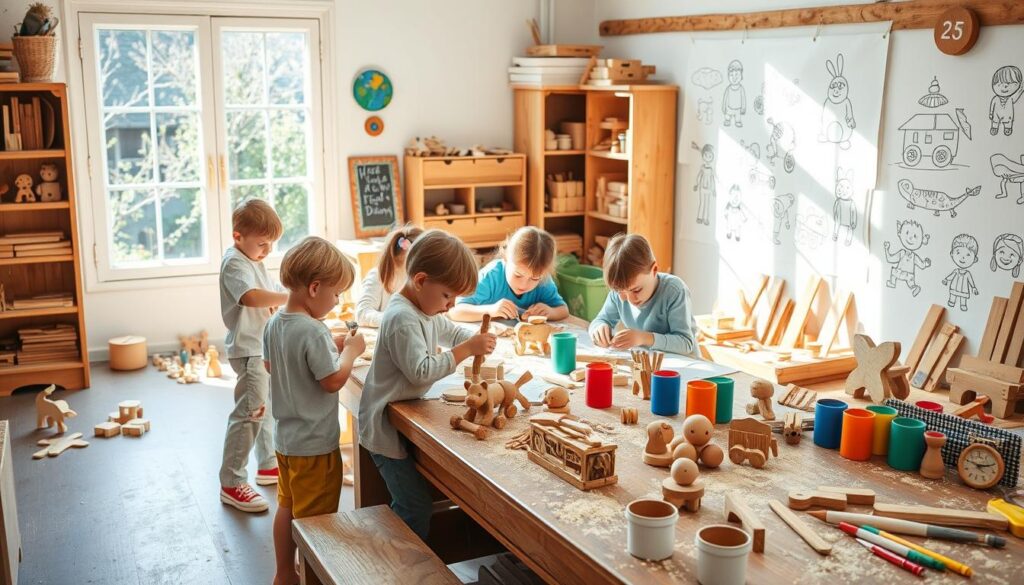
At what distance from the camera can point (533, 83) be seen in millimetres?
6648

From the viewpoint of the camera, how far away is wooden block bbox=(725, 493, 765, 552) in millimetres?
1864

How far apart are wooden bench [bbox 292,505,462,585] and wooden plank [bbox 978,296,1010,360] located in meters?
2.75

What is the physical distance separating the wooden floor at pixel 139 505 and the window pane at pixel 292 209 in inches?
59.7

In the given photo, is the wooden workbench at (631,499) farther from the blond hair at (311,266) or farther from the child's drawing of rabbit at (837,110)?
the child's drawing of rabbit at (837,110)

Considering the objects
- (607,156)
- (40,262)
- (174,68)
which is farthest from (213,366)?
(607,156)

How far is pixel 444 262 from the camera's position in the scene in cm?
275

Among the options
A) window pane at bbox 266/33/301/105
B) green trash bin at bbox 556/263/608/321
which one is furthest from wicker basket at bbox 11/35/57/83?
green trash bin at bbox 556/263/608/321

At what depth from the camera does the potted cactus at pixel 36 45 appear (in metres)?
5.19

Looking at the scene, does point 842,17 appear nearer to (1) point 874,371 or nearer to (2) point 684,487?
(1) point 874,371

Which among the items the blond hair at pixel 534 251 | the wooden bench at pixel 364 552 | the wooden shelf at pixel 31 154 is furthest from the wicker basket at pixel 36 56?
the wooden bench at pixel 364 552

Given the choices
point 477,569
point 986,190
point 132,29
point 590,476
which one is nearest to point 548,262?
point 477,569

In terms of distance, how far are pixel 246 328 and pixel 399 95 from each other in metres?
3.23

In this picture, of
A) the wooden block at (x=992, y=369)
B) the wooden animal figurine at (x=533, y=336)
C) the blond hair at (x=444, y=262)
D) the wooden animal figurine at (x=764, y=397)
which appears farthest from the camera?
the wooden block at (x=992, y=369)

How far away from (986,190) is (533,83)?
3.32 metres
